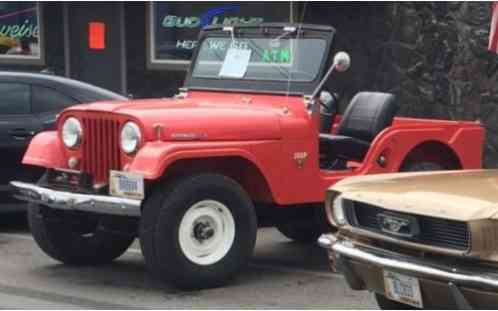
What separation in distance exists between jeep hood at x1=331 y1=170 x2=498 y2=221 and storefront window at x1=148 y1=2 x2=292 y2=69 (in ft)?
28.1

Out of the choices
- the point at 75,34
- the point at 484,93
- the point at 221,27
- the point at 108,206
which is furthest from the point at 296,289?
the point at 75,34

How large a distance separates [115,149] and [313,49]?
194 cm

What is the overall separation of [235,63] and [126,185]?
2033mm

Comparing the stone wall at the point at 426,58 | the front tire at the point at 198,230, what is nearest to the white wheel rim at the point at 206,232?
the front tire at the point at 198,230

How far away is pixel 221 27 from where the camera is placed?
8570 millimetres

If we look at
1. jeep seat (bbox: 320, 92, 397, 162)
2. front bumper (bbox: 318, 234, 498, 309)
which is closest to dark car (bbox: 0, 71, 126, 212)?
jeep seat (bbox: 320, 92, 397, 162)

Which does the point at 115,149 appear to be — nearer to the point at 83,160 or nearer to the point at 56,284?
the point at 83,160

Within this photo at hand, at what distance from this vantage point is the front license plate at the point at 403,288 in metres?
4.94

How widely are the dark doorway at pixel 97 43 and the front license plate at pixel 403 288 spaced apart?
10.5 meters

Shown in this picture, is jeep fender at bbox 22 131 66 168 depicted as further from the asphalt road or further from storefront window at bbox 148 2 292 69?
storefront window at bbox 148 2 292 69

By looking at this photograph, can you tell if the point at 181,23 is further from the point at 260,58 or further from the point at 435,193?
the point at 435,193

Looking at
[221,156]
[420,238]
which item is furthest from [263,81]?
[420,238]

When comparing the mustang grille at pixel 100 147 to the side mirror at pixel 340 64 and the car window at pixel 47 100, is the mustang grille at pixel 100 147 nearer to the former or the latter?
the side mirror at pixel 340 64

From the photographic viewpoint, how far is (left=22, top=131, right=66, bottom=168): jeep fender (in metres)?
7.52
